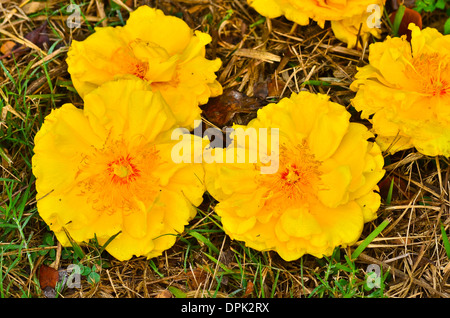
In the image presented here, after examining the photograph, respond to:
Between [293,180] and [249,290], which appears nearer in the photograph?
[293,180]

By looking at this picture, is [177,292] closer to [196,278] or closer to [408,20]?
[196,278]

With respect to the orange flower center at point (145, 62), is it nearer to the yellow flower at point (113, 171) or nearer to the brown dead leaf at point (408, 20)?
the yellow flower at point (113, 171)

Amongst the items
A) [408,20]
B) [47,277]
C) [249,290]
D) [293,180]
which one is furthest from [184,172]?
[408,20]

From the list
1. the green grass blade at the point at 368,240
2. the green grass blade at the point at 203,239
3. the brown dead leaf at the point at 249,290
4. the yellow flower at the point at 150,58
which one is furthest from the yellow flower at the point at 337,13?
the brown dead leaf at the point at 249,290

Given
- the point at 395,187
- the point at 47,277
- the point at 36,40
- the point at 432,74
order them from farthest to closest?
the point at 36,40
the point at 395,187
the point at 47,277
the point at 432,74

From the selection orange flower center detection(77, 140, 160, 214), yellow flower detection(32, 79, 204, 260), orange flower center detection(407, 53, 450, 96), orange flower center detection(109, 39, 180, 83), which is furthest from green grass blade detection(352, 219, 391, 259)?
orange flower center detection(109, 39, 180, 83)

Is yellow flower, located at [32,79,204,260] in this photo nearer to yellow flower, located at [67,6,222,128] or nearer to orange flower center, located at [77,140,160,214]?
orange flower center, located at [77,140,160,214]

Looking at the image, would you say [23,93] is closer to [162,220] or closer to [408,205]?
[162,220]
